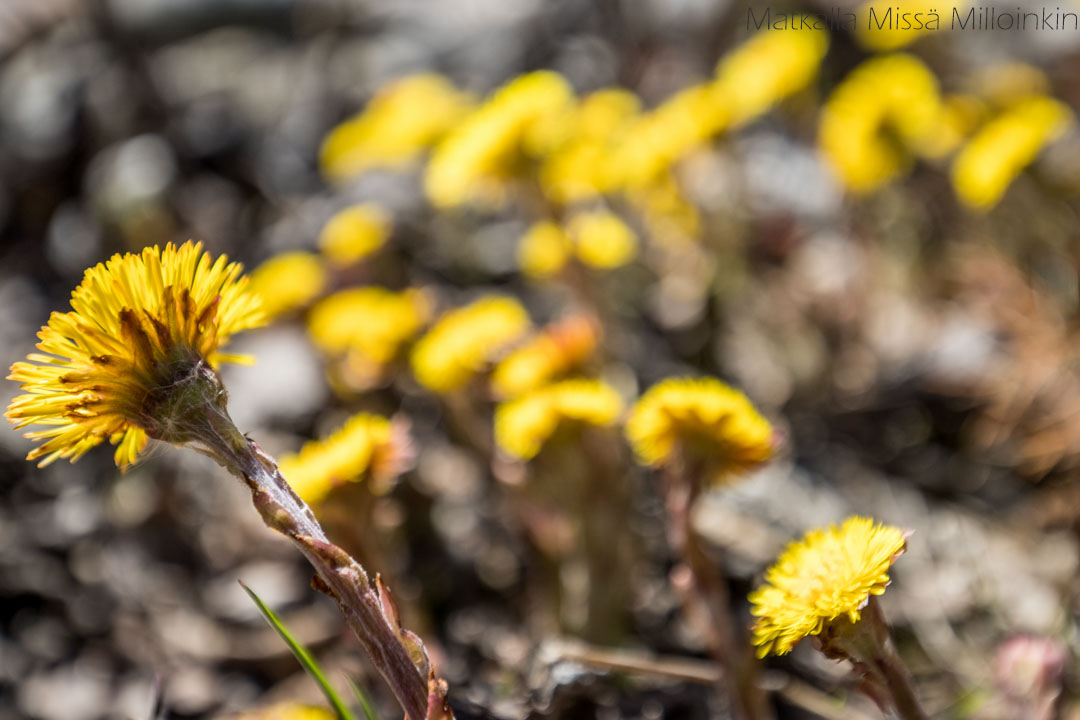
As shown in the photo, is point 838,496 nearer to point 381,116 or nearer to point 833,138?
point 833,138

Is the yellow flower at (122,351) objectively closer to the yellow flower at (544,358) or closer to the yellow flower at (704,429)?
the yellow flower at (704,429)

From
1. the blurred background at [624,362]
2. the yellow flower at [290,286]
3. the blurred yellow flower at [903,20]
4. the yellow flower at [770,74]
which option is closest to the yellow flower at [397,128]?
the blurred background at [624,362]

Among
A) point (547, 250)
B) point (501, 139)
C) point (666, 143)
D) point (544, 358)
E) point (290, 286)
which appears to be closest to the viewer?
point (544, 358)

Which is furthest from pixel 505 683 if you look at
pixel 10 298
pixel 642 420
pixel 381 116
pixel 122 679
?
pixel 10 298

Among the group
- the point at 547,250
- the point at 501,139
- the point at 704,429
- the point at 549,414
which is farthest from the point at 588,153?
the point at 704,429

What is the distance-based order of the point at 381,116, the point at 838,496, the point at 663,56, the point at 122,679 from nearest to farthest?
the point at 122,679 → the point at 838,496 → the point at 381,116 → the point at 663,56

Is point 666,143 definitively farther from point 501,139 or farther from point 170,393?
point 170,393

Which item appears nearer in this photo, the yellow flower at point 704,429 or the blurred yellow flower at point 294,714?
the yellow flower at point 704,429
